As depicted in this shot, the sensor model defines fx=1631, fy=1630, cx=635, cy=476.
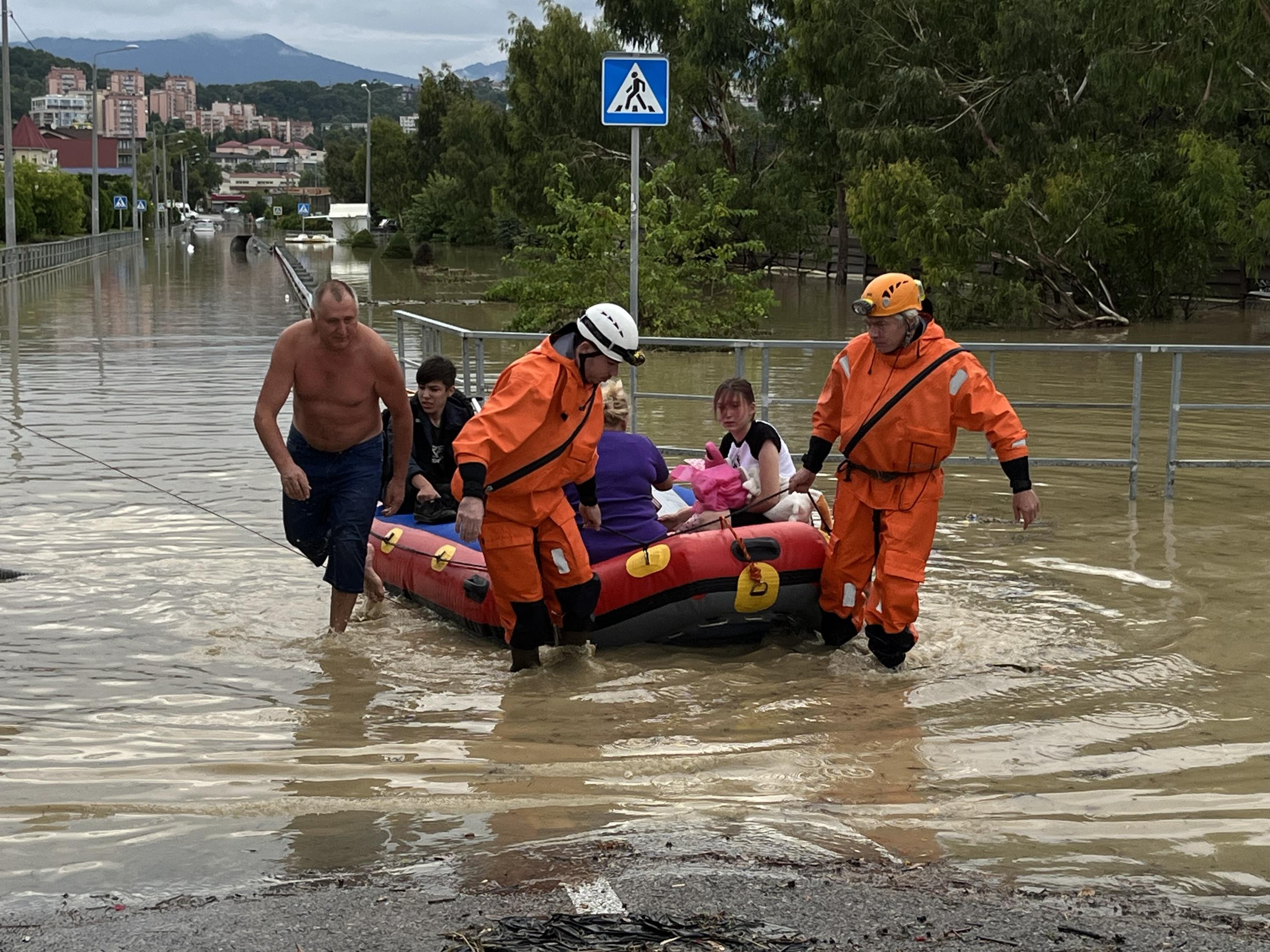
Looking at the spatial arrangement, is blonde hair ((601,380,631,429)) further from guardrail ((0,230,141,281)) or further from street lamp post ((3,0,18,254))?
street lamp post ((3,0,18,254))

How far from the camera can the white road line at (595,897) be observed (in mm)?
4527

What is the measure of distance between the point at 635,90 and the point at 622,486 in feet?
13.4

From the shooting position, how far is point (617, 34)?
4550cm

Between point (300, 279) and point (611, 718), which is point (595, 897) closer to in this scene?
point (611, 718)

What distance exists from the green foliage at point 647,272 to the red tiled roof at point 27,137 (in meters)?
157

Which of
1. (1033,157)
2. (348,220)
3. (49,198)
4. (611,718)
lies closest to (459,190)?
(49,198)

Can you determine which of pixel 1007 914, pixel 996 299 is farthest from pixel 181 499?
pixel 996 299

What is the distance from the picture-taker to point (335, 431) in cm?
799

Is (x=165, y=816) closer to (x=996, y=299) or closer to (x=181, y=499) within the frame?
(x=181, y=499)

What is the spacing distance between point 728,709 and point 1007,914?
2.62m

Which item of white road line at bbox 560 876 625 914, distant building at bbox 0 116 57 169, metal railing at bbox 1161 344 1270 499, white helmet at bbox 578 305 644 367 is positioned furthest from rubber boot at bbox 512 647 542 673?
distant building at bbox 0 116 57 169

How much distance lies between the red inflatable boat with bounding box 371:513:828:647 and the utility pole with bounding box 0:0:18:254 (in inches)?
1600

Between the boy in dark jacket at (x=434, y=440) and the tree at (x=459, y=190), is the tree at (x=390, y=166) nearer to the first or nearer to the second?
the tree at (x=459, y=190)

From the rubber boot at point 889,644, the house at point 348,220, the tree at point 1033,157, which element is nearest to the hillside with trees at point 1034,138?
the tree at point 1033,157
